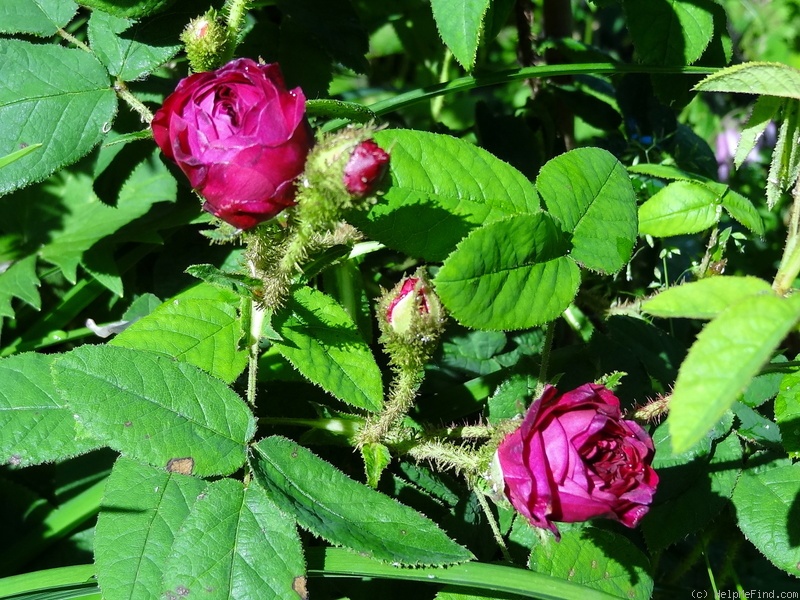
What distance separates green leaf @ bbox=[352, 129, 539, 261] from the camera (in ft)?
3.33

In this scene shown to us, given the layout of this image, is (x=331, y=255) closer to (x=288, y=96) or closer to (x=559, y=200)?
(x=288, y=96)

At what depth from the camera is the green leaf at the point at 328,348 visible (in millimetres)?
1095

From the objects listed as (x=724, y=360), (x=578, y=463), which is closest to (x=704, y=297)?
(x=724, y=360)

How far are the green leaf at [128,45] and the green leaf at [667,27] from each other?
807 mm

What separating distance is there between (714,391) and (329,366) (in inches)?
24.0

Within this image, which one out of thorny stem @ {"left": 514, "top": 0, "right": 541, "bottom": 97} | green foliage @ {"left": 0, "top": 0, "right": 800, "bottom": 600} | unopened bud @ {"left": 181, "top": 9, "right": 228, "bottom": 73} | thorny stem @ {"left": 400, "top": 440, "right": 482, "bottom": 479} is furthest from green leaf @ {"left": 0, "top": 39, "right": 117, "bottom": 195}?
thorny stem @ {"left": 514, "top": 0, "right": 541, "bottom": 97}

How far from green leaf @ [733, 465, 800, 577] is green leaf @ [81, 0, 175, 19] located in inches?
47.8

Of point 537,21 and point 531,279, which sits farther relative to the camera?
point 537,21

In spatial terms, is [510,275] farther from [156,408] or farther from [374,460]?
[156,408]

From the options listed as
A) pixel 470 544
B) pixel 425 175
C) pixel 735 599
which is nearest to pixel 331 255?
pixel 425 175

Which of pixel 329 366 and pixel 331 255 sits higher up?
pixel 331 255

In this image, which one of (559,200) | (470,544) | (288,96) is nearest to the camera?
(288,96)

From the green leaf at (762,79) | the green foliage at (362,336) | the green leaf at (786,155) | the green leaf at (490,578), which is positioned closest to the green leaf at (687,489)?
the green foliage at (362,336)

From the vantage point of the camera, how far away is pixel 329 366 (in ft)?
3.66
